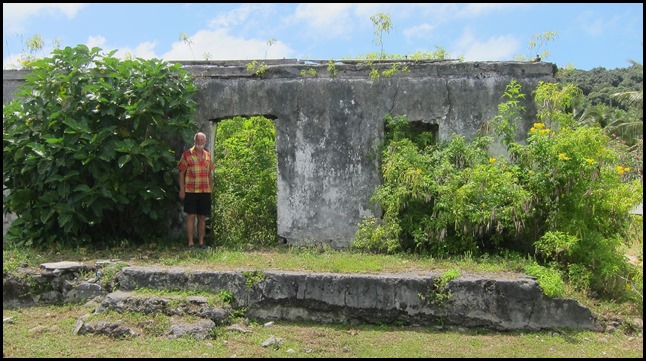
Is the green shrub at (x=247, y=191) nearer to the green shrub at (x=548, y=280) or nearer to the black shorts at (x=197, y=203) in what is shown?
the black shorts at (x=197, y=203)

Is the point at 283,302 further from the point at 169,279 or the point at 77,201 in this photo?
the point at 77,201

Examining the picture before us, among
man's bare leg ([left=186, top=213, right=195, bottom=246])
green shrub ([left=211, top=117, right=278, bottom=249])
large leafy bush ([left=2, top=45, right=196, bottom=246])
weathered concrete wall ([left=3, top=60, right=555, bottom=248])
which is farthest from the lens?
green shrub ([left=211, top=117, right=278, bottom=249])

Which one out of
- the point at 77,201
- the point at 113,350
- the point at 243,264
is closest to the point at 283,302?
the point at 243,264

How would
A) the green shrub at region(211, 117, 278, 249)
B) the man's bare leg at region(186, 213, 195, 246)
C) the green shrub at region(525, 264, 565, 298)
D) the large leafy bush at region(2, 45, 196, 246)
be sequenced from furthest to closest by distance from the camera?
the green shrub at region(211, 117, 278, 249), the man's bare leg at region(186, 213, 195, 246), the large leafy bush at region(2, 45, 196, 246), the green shrub at region(525, 264, 565, 298)

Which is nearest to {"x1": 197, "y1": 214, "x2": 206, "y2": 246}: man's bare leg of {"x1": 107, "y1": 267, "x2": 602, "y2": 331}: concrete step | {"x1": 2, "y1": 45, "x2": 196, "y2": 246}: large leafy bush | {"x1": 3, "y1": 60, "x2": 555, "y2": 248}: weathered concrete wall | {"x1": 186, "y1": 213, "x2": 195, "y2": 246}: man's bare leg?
{"x1": 186, "y1": 213, "x2": 195, "y2": 246}: man's bare leg

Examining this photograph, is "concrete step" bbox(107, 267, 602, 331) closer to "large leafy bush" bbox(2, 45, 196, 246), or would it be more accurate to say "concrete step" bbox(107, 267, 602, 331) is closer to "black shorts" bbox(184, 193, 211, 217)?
"black shorts" bbox(184, 193, 211, 217)

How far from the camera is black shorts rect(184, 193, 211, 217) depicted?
734cm

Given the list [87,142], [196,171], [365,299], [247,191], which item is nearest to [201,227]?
[196,171]

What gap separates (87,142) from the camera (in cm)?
714

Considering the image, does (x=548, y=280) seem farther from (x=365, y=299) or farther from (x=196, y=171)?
(x=196, y=171)

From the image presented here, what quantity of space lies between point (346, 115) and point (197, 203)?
2.21 metres

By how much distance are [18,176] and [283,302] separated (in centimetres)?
395

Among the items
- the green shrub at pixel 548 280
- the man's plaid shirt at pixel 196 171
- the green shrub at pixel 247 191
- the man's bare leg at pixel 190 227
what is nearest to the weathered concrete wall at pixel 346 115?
the green shrub at pixel 247 191

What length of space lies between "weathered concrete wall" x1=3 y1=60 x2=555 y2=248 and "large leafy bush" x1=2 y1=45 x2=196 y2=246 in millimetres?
1211
